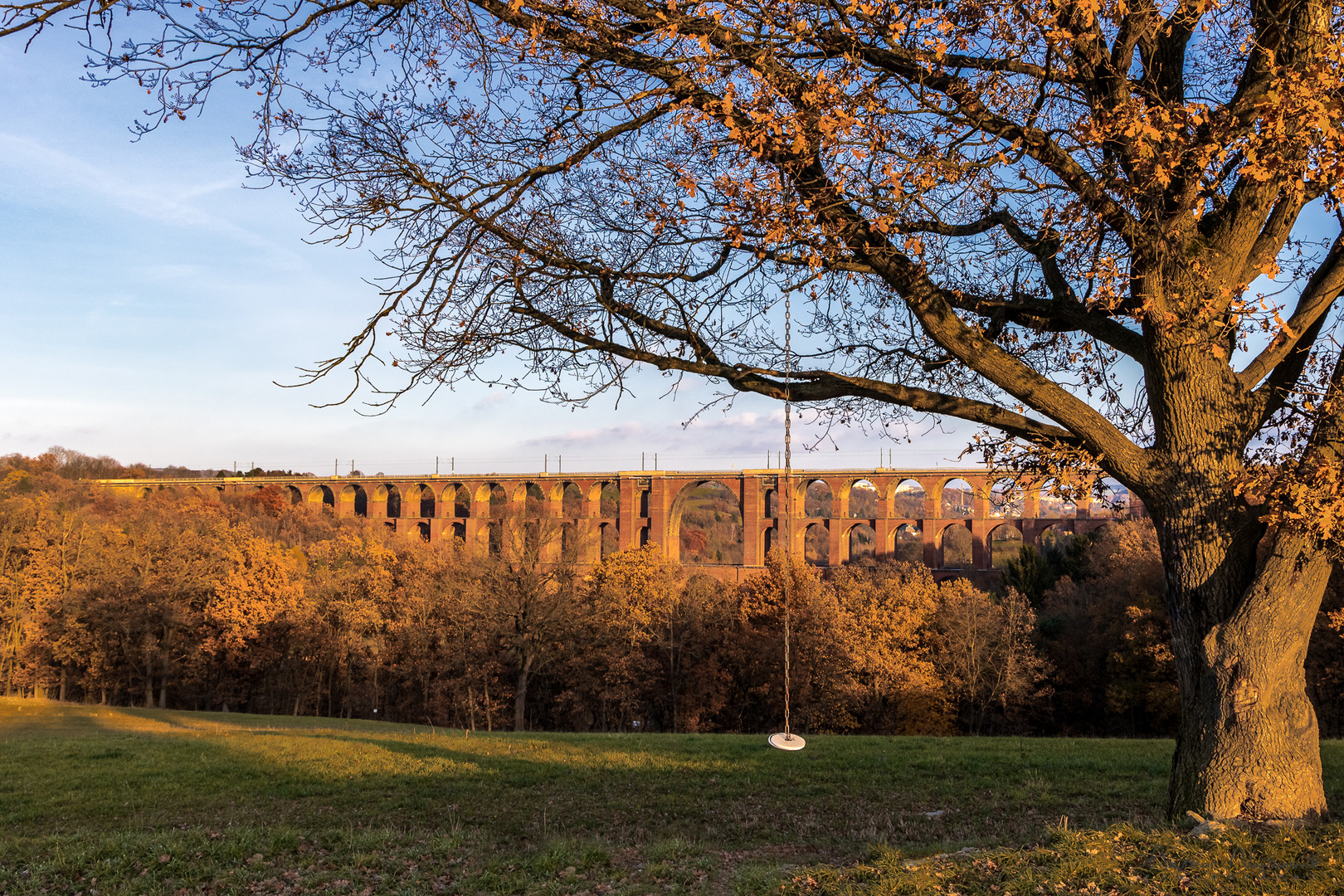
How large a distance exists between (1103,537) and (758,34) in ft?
120

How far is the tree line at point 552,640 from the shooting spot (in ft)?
82.6

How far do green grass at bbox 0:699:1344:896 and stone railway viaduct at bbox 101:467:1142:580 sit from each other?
31433 mm

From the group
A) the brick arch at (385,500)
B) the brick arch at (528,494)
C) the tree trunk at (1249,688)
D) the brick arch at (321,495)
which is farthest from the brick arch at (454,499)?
the tree trunk at (1249,688)

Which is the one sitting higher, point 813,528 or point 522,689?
point 813,528

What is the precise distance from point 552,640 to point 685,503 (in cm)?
3074

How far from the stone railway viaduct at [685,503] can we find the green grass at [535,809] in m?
31.4

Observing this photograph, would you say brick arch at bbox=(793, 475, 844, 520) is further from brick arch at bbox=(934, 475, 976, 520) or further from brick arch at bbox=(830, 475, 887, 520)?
brick arch at bbox=(934, 475, 976, 520)

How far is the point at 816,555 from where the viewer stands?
53.9 meters

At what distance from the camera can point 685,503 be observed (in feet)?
184

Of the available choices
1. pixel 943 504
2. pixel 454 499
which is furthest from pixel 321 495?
pixel 943 504

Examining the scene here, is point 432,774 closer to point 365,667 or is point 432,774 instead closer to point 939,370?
point 939,370

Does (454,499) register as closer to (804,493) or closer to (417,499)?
(417,499)

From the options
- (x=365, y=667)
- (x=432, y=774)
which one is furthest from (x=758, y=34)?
(x=365, y=667)

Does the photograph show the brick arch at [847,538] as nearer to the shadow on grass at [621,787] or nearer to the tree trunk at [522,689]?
the tree trunk at [522,689]
